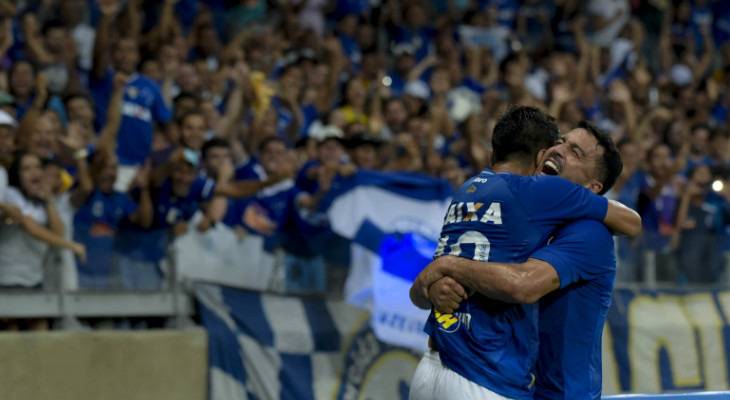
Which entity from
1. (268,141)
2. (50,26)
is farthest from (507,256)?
(50,26)

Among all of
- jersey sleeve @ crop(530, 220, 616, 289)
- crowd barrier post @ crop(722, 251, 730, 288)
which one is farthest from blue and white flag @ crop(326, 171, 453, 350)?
jersey sleeve @ crop(530, 220, 616, 289)

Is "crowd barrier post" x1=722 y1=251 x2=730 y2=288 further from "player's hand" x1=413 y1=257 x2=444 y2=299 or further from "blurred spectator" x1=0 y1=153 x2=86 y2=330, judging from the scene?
"player's hand" x1=413 y1=257 x2=444 y2=299

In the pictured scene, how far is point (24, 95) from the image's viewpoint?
9984 mm

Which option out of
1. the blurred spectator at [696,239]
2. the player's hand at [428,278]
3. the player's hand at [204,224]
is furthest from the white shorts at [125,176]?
the blurred spectator at [696,239]

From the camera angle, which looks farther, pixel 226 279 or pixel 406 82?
pixel 406 82

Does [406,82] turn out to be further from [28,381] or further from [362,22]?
[28,381]

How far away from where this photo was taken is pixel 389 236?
8.78 metres

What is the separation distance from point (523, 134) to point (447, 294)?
2.63 feet

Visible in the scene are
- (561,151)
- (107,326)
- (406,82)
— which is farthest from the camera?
(406,82)

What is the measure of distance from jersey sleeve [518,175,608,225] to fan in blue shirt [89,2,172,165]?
6.41 meters

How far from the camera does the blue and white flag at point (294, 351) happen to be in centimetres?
807

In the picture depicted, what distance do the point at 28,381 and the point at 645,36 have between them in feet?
44.5

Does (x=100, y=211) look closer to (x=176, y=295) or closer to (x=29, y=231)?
(x=29, y=231)

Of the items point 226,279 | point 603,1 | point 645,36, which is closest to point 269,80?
point 226,279
